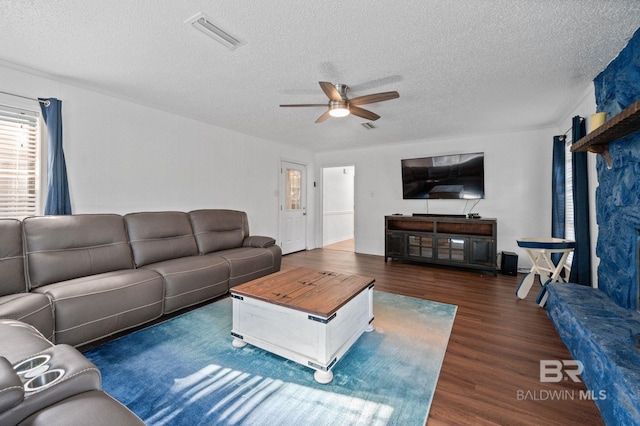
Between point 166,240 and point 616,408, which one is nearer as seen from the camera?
point 616,408

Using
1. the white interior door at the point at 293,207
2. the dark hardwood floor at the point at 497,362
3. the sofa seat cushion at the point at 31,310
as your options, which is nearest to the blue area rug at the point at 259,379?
the dark hardwood floor at the point at 497,362

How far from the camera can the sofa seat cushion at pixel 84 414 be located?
81 centimetres

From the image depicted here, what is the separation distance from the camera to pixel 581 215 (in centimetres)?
301

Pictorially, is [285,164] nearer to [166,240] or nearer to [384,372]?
[166,240]

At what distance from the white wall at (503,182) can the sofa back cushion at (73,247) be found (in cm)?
461

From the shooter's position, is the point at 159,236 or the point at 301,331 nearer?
the point at 301,331

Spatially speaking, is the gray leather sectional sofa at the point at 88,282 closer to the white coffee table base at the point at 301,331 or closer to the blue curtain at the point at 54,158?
the blue curtain at the point at 54,158

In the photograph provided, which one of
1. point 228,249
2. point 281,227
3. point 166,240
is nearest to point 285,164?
point 281,227

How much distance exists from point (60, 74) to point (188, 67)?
1374 millimetres

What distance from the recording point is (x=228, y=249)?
392 centimetres

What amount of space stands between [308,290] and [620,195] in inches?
103

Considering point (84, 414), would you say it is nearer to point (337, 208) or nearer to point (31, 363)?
point (31, 363)

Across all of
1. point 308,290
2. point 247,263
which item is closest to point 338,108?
point 308,290

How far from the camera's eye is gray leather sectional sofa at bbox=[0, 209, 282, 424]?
0.95 metres
